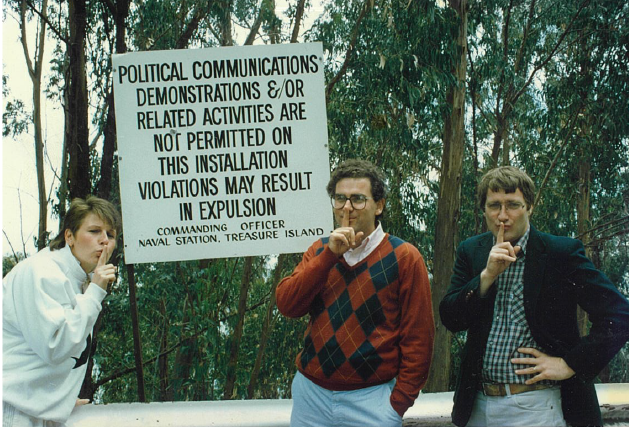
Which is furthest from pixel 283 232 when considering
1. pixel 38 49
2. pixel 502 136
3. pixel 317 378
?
pixel 38 49

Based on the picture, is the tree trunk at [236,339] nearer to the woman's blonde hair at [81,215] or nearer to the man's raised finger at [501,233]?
the woman's blonde hair at [81,215]

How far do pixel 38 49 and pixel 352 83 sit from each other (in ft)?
6.33

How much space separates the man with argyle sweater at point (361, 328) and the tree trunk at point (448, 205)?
130 cm

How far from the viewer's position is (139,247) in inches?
132

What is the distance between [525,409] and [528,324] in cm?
32

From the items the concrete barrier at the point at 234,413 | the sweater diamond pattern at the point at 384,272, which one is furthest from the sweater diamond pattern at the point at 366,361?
the concrete barrier at the point at 234,413

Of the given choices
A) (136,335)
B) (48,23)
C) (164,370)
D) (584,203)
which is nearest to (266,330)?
(164,370)

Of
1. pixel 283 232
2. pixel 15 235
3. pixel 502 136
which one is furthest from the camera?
pixel 502 136

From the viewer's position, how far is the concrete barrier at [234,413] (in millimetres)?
3377

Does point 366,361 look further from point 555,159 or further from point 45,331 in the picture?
point 555,159

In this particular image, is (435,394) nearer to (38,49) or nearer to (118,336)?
(118,336)

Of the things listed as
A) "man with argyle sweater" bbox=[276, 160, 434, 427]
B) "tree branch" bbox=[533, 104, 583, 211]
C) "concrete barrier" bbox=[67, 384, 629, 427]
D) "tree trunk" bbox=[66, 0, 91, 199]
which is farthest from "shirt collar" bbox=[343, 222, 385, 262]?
"tree trunk" bbox=[66, 0, 91, 199]

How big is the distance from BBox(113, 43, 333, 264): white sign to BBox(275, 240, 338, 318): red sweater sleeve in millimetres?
797

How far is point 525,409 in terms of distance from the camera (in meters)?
2.31
